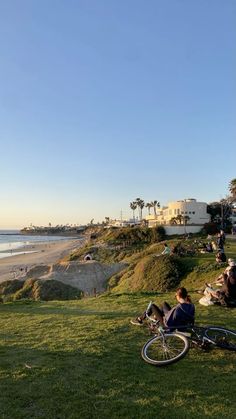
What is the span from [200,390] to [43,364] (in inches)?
113

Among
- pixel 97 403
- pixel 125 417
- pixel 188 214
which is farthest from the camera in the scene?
pixel 188 214

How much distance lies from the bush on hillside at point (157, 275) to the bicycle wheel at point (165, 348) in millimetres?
16011

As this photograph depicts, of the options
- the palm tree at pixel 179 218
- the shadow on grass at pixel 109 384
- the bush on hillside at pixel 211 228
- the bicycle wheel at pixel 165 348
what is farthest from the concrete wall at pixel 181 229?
the bicycle wheel at pixel 165 348

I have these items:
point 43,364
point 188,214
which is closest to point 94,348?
point 43,364

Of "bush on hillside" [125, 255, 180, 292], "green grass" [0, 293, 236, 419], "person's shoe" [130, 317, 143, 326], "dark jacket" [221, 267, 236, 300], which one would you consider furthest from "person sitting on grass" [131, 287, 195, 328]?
"bush on hillside" [125, 255, 180, 292]

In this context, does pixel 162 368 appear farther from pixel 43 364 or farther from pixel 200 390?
pixel 43 364

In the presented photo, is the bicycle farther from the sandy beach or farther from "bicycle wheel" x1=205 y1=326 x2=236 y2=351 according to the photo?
the sandy beach

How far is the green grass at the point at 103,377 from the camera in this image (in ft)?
18.0

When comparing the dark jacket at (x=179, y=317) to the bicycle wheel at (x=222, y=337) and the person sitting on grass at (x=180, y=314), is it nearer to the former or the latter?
the person sitting on grass at (x=180, y=314)

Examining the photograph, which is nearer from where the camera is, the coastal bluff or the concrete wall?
the coastal bluff

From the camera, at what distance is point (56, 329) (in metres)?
10.3

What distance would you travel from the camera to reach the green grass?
5.48 meters

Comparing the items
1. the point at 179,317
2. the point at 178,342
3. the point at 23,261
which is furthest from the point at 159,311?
the point at 23,261

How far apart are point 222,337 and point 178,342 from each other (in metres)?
1.09
